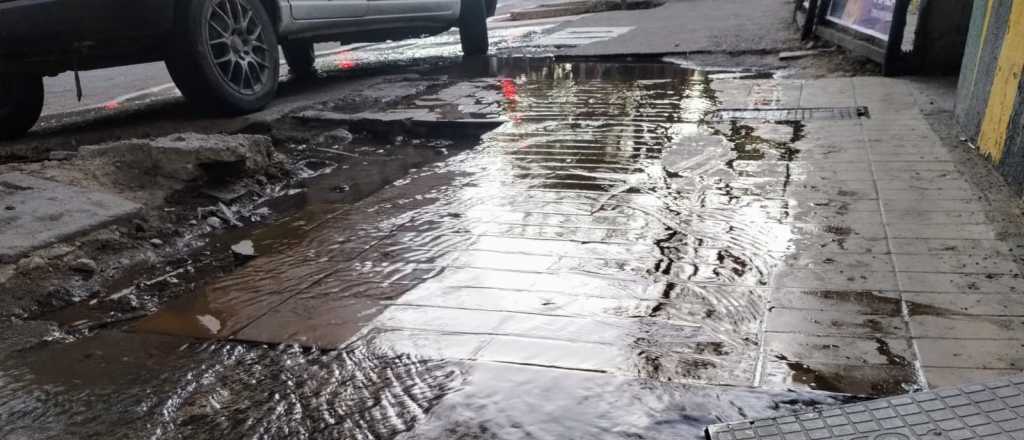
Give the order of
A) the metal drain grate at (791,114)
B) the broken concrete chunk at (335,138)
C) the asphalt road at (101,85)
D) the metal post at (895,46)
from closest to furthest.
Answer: the metal drain grate at (791,114) → the broken concrete chunk at (335,138) → the metal post at (895,46) → the asphalt road at (101,85)

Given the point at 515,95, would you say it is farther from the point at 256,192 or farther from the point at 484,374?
the point at 484,374

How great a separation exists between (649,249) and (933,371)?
1.13 metres

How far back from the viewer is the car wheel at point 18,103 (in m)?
5.35

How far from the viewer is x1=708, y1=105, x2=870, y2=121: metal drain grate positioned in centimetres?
480

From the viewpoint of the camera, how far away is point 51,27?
15.1ft

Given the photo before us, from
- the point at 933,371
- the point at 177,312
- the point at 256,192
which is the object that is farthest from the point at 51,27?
the point at 933,371

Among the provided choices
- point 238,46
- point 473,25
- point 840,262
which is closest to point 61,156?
point 238,46

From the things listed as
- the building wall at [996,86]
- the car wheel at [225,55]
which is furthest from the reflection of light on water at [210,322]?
the building wall at [996,86]

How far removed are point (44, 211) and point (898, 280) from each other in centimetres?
347

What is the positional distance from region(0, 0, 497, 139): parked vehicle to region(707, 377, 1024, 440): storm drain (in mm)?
4526

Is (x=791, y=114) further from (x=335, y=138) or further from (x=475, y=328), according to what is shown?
(x=475, y=328)

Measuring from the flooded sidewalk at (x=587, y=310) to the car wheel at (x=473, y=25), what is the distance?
539 centimetres

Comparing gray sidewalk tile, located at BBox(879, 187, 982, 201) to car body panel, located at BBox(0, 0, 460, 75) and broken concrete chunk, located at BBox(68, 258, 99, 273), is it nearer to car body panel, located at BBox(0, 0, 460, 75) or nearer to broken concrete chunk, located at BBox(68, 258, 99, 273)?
broken concrete chunk, located at BBox(68, 258, 99, 273)

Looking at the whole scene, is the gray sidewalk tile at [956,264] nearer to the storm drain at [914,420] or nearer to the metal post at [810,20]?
the storm drain at [914,420]
